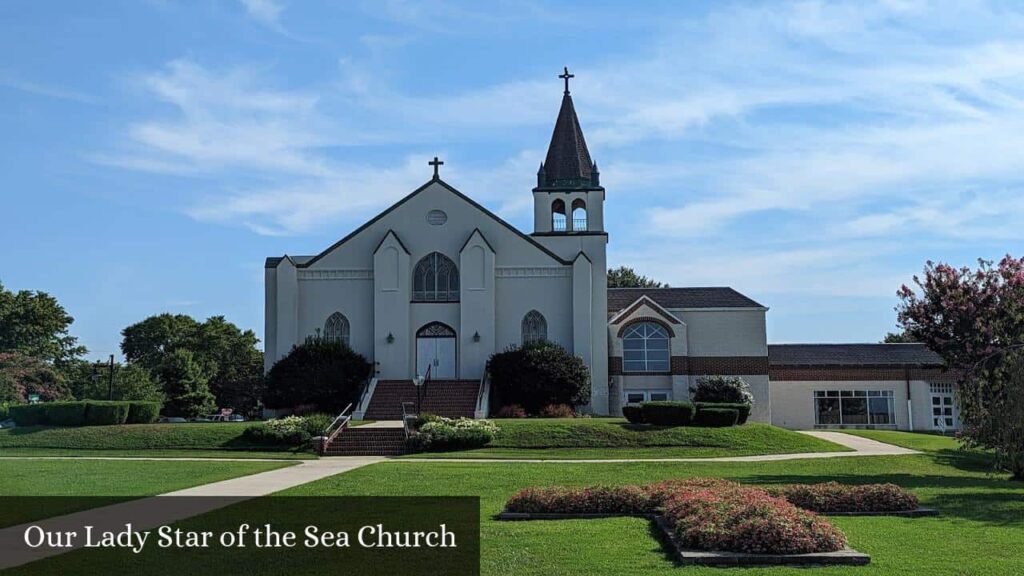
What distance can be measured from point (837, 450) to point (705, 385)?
A: 13327 mm

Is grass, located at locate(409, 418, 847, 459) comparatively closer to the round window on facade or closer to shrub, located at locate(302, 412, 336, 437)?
shrub, located at locate(302, 412, 336, 437)

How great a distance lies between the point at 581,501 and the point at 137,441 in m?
22.9

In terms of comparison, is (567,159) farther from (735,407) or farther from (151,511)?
(151,511)

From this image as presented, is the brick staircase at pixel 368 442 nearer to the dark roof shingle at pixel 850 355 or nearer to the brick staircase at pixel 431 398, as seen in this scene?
the brick staircase at pixel 431 398

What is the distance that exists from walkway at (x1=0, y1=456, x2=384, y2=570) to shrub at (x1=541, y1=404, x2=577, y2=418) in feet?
59.5

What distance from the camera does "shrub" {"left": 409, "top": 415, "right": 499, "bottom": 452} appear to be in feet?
106

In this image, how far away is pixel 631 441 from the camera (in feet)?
109

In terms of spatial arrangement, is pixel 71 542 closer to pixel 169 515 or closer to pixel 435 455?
pixel 169 515

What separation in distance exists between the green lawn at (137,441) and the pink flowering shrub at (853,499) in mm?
19142

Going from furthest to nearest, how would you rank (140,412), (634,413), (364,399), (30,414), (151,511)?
(364,399), (140,412), (30,414), (634,413), (151,511)

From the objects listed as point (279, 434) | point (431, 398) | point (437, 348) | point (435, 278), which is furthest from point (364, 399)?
point (279, 434)

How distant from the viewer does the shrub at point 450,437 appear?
3228 centimetres

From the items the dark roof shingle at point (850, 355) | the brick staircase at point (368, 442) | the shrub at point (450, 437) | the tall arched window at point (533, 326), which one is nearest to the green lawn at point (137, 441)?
the brick staircase at point (368, 442)

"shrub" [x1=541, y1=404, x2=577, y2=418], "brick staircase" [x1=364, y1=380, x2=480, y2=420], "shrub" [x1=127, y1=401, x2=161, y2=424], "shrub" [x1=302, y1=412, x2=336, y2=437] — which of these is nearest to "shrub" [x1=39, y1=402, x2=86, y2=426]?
"shrub" [x1=127, y1=401, x2=161, y2=424]
